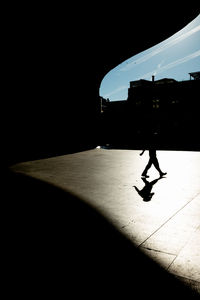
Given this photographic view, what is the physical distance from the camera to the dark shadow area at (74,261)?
81.7 inches

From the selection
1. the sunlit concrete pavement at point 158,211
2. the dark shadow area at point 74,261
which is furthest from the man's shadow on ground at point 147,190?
the dark shadow area at point 74,261

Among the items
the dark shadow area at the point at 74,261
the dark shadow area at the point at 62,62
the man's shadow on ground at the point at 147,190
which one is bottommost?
the man's shadow on ground at the point at 147,190

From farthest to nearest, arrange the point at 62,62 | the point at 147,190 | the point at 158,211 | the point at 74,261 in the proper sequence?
the point at 62,62 → the point at 147,190 → the point at 158,211 → the point at 74,261

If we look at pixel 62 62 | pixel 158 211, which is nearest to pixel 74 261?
pixel 158 211

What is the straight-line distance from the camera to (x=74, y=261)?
8.41ft

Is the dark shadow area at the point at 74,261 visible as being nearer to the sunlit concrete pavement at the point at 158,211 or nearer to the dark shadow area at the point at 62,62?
the sunlit concrete pavement at the point at 158,211

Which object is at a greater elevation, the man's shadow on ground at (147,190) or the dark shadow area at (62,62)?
the dark shadow area at (62,62)

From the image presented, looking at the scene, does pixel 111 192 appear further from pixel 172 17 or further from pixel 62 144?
pixel 62 144

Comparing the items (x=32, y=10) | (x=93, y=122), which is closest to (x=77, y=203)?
(x=32, y=10)

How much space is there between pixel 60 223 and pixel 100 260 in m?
1.31

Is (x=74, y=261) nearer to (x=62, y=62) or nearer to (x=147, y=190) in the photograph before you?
(x=147, y=190)

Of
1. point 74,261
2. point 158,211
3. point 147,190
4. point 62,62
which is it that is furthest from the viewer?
point 62,62

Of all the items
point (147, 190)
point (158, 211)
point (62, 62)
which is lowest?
point (147, 190)

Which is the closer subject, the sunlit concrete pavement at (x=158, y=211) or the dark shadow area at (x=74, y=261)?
the dark shadow area at (x=74, y=261)
